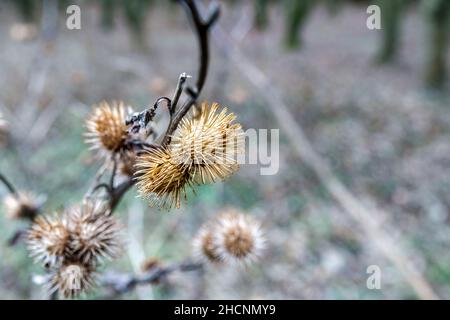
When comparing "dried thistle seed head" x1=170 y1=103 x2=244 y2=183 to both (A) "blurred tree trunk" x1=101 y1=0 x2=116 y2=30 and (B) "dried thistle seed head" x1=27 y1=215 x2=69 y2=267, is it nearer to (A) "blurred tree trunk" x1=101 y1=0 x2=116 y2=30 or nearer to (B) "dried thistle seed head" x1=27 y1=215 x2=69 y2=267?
(B) "dried thistle seed head" x1=27 y1=215 x2=69 y2=267

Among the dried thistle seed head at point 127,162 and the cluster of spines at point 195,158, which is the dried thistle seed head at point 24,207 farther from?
the cluster of spines at point 195,158

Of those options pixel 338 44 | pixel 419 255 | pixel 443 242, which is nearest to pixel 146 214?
pixel 419 255

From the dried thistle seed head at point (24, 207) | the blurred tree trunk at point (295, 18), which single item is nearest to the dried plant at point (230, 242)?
the dried thistle seed head at point (24, 207)

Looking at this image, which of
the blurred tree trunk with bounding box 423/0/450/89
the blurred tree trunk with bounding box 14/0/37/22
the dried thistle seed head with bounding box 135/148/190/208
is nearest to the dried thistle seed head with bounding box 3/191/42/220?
the dried thistle seed head with bounding box 135/148/190/208

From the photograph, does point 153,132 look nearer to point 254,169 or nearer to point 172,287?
point 172,287

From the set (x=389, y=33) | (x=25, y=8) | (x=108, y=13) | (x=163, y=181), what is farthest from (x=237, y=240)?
(x=25, y=8)

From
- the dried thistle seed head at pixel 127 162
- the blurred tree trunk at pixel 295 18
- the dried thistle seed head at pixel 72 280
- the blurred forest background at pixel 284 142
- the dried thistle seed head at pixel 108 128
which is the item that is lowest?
the dried thistle seed head at pixel 72 280

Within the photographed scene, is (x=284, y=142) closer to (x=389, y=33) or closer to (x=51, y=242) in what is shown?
(x=389, y=33)

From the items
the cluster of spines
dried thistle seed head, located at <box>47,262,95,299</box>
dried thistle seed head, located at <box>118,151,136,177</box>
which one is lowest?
dried thistle seed head, located at <box>47,262,95,299</box>
